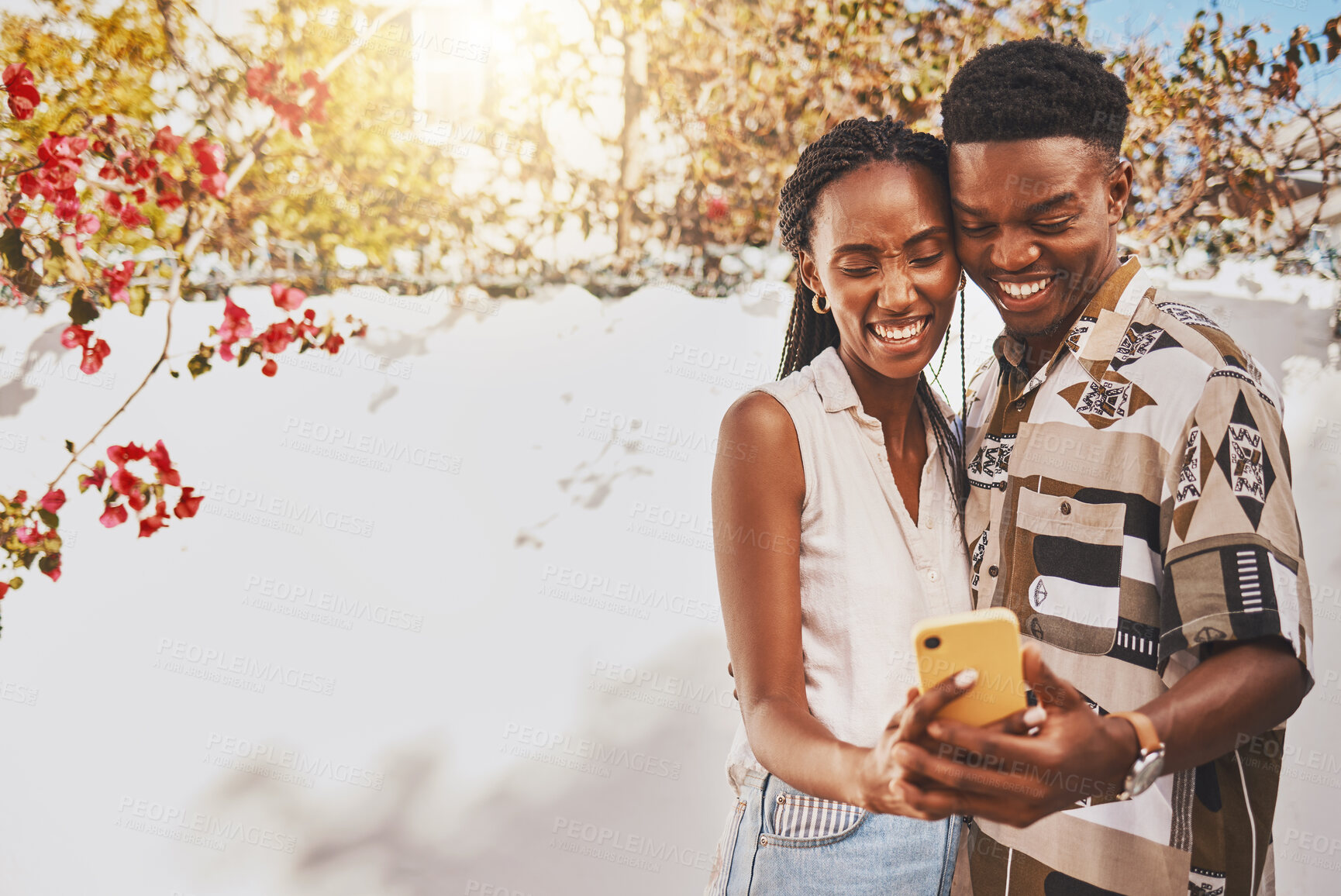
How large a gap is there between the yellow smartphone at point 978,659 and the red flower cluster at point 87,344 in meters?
2.79

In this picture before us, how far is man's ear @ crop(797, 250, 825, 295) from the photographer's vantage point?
5.54 feet

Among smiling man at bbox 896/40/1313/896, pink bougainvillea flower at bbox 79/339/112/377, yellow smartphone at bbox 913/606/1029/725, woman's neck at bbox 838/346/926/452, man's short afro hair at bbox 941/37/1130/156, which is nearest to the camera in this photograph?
yellow smartphone at bbox 913/606/1029/725

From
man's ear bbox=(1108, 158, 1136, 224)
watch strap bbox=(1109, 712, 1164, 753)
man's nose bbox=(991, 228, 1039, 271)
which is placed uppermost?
man's ear bbox=(1108, 158, 1136, 224)

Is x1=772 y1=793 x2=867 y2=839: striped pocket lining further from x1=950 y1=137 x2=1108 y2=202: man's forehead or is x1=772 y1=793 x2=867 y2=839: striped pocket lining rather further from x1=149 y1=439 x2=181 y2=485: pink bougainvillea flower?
x1=149 y1=439 x2=181 y2=485: pink bougainvillea flower

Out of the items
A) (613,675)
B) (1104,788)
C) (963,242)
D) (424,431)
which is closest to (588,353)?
(424,431)

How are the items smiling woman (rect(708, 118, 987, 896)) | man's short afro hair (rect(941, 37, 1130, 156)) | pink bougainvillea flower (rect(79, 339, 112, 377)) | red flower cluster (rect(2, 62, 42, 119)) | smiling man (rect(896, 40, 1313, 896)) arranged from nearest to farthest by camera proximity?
1. smiling man (rect(896, 40, 1313, 896))
2. smiling woman (rect(708, 118, 987, 896))
3. man's short afro hair (rect(941, 37, 1130, 156))
4. red flower cluster (rect(2, 62, 42, 119))
5. pink bougainvillea flower (rect(79, 339, 112, 377))

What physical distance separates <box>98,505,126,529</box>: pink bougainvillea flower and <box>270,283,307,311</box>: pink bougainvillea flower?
811mm

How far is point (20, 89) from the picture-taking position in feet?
8.91

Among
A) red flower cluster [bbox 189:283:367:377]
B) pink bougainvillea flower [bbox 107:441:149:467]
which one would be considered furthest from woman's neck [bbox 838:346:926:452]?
pink bougainvillea flower [bbox 107:441:149:467]

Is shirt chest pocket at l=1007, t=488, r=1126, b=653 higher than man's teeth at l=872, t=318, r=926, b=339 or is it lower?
lower

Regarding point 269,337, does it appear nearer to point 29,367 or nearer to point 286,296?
point 286,296

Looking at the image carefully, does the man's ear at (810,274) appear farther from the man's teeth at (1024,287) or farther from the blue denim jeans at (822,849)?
the blue denim jeans at (822,849)

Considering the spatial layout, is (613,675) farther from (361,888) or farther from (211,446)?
(211,446)

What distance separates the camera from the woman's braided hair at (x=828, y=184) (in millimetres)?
1552
